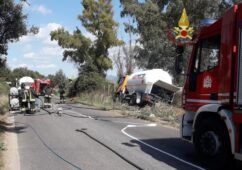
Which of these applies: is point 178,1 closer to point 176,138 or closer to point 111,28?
point 111,28

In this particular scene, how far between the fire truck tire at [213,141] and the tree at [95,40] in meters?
44.7

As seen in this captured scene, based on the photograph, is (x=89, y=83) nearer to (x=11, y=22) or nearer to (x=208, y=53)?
(x=11, y=22)

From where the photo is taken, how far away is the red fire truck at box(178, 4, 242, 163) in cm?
1000

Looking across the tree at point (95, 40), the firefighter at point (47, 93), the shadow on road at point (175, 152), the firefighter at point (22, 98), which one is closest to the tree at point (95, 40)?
the tree at point (95, 40)

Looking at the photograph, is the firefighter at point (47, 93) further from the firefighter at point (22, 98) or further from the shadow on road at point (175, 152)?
the shadow on road at point (175, 152)

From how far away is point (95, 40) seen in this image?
188 ft

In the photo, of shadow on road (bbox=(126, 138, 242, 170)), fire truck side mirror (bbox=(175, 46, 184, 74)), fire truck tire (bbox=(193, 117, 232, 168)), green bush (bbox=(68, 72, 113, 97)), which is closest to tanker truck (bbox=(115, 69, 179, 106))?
green bush (bbox=(68, 72, 113, 97))

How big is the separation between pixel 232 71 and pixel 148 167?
2851 mm

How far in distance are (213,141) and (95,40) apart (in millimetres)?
47443

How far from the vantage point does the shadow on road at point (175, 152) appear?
10883 millimetres

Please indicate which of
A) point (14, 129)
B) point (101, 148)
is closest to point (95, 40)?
point (14, 129)

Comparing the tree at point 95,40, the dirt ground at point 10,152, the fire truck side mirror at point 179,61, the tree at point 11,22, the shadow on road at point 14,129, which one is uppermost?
the tree at point 95,40

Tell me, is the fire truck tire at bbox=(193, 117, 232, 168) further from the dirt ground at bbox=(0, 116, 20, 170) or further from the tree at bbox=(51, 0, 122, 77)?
the tree at bbox=(51, 0, 122, 77)

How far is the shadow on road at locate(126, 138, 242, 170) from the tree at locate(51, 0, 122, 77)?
41.2 m
